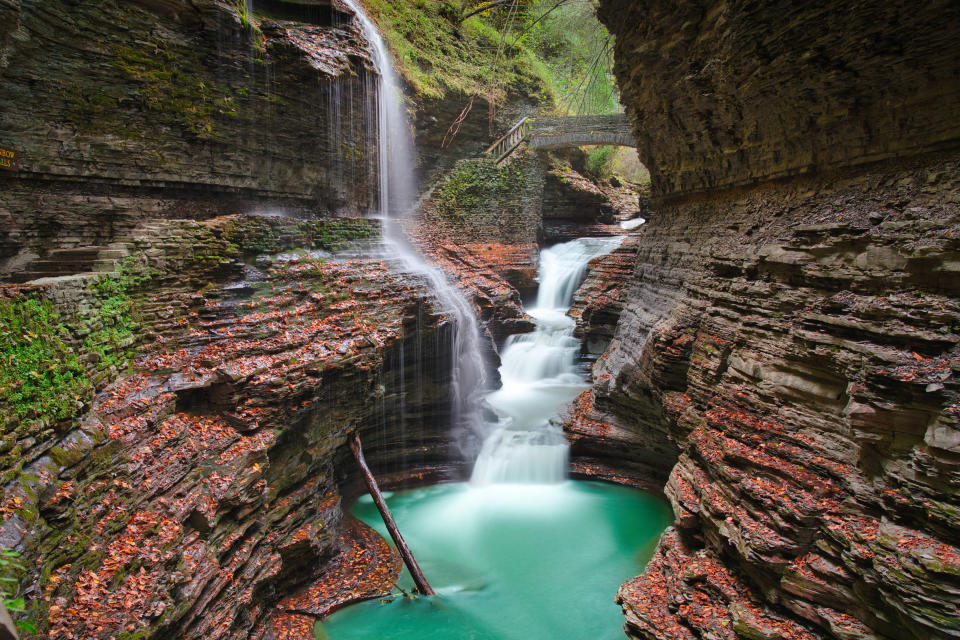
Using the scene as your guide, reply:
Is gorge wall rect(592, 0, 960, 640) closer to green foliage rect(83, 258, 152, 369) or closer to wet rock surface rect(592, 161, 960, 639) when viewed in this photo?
wet rock surface rect(592, 161, 960, 639)

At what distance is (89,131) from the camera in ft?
30.5

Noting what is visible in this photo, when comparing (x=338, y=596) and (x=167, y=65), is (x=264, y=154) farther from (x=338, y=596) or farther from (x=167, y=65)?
(x=338, y=596)

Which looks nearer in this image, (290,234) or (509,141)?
(290,234)

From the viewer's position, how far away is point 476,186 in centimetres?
1881

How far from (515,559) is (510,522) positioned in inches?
40.1

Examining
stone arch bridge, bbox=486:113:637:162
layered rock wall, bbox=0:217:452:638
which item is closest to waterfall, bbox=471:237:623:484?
layered rock wall, bbox=0:217:452:638

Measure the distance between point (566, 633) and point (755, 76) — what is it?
28.4ft

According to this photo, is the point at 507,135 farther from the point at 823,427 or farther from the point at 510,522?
the point at 823,427

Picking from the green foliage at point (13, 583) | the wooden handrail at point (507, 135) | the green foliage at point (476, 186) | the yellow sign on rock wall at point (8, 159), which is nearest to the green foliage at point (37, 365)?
the green foliage at point (13, 583)

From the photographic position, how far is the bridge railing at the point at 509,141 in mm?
19141

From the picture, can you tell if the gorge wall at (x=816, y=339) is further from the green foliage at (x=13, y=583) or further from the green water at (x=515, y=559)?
the green foliage at (x=13, y=583)

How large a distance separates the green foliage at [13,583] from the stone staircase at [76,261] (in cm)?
438

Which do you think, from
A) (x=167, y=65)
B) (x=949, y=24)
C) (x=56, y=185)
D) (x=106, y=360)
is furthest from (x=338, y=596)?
(x=167, y=65)

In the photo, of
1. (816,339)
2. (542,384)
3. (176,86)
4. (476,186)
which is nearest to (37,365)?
(176,86)
